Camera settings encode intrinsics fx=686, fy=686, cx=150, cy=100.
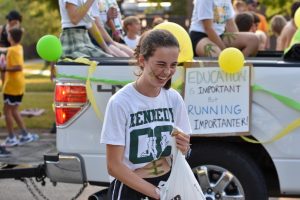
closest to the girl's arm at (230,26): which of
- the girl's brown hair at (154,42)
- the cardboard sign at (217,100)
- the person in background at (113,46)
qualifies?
the person in background at (113,46)

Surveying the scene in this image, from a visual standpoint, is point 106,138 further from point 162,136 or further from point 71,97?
point 71,97

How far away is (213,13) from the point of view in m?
6.41

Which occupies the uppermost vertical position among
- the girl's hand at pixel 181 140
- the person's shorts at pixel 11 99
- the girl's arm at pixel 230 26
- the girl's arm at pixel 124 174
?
the girl's arm at pixel 230 26

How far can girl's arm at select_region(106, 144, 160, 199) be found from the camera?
10.7 feet

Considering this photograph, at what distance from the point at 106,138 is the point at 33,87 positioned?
16796 millimetres

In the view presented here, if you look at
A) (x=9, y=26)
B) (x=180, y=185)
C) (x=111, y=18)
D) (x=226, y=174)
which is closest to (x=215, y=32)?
(x=111, y=18)

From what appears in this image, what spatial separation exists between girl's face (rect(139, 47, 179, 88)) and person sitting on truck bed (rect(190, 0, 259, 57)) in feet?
9.53

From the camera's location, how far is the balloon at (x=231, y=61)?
4859 millimetres

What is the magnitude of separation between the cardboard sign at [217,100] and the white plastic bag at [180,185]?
1.71 metres

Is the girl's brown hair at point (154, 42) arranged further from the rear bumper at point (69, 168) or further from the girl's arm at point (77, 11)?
the girl's arm at point (77, 11)

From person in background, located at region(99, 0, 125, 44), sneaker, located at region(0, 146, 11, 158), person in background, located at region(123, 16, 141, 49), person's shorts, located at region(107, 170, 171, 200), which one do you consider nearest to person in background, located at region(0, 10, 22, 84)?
sneaker, located at region(0, 146, 11, 158)

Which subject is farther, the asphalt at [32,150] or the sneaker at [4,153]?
the sneaker at [4,153]

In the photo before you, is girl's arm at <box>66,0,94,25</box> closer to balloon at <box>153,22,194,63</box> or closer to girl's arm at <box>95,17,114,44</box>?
girl's arm at <box>95,17,114,44</box>

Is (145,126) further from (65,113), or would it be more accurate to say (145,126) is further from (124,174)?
(65,113)
